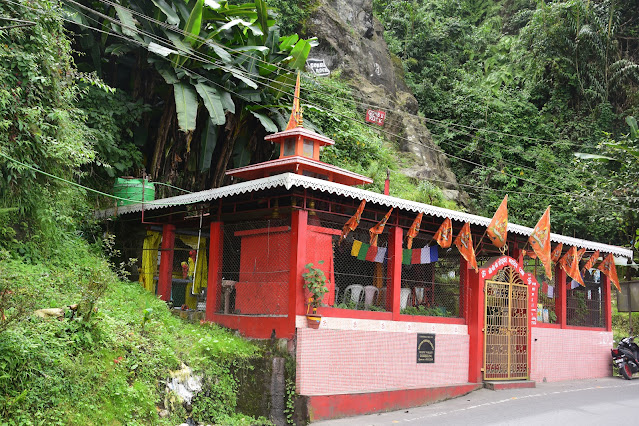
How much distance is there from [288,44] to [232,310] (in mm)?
8316

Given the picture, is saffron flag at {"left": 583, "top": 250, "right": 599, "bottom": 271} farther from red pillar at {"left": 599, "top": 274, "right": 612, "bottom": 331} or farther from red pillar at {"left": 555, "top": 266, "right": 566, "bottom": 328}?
red pillar at {"left": 599, "top": 274, "right": 612, "bottom": 331}

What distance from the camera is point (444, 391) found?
40.5 ft

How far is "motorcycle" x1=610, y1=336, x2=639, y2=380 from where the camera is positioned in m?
16.4

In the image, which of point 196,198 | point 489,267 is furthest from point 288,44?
point 489,267

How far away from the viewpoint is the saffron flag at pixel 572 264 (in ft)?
49.4

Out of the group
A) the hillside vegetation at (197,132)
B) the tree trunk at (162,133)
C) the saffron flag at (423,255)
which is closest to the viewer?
the hillside vegetation at (197,132)

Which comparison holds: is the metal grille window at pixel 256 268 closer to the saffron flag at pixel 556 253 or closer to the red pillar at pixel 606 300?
the saffron flag at pixel 556 253

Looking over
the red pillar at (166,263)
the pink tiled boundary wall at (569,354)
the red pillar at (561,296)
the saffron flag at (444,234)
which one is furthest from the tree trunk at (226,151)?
→ the red pillar at (561,296)

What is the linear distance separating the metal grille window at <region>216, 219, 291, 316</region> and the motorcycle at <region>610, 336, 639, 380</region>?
440 inches

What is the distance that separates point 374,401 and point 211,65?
888 centimetres

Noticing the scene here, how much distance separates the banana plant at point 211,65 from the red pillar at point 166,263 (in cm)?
205

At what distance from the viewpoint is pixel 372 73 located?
82.8ft

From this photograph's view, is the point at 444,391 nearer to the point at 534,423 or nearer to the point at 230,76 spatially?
the point at 534,423

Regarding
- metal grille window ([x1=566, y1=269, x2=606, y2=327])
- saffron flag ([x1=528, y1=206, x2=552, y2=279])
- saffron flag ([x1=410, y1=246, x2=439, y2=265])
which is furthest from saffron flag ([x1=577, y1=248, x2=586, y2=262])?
saffron flag ([x1=410, y1=246, x2=439, y2=265])
